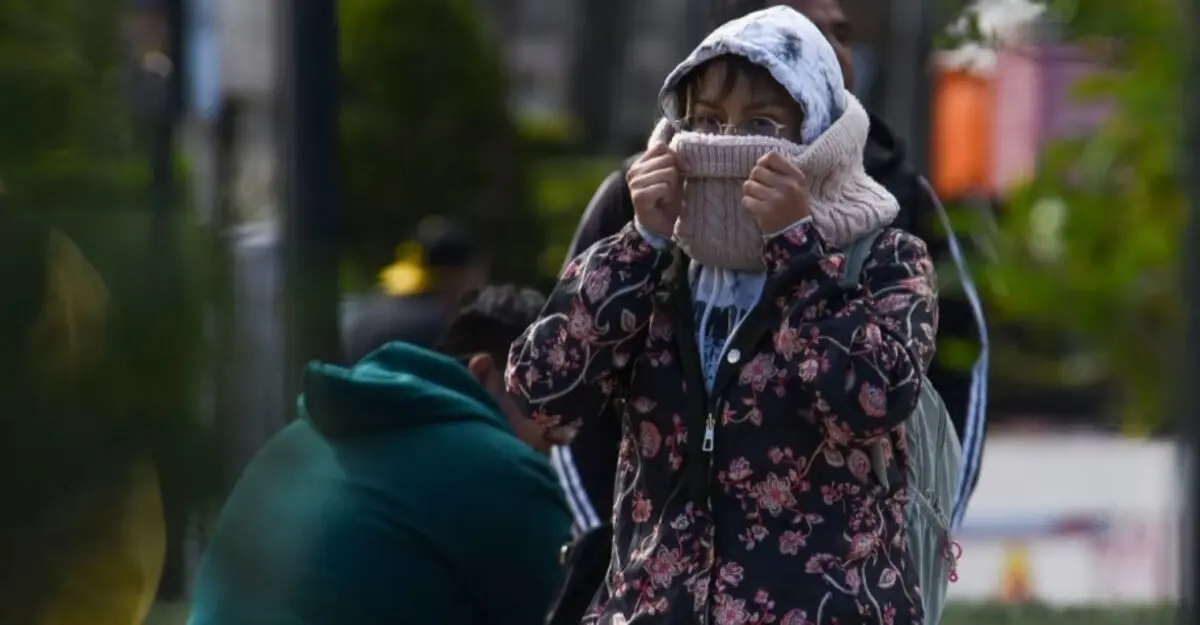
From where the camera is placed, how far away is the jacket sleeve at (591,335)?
7.81 ft

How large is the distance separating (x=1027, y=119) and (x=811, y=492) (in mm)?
15929

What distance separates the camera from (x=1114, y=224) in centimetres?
752

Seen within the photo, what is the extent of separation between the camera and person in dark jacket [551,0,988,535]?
9.77 feet

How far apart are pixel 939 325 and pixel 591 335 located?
0.89 meters

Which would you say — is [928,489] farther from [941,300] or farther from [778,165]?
[941,300]

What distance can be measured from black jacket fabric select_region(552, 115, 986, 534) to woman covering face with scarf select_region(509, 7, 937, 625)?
52 cm

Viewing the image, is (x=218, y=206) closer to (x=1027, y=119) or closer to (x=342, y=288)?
(x=342, y=288)

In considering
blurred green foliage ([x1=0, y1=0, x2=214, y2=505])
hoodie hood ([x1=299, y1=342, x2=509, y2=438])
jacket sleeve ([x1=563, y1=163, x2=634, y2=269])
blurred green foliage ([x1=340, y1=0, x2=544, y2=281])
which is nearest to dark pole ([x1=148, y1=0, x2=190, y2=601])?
blurred green foliage ([x1=0, y1=0, x2=214, y2=505])

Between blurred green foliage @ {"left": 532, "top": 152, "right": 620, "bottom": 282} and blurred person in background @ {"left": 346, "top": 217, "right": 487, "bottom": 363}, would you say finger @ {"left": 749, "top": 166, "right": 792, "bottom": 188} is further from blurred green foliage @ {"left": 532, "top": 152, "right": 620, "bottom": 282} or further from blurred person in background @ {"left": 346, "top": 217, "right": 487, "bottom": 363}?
blurred green foliage @ {"left": 532, "top": 152, "right": 620, "bottom": 282}

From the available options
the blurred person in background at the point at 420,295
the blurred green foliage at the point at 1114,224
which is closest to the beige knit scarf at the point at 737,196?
the blurred person in background at the point at 420,295

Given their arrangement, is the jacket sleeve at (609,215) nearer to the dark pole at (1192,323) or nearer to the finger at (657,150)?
the finger at (657,150)

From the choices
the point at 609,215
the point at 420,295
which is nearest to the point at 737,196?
the point at 609,215

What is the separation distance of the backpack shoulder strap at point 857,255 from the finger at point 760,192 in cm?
12

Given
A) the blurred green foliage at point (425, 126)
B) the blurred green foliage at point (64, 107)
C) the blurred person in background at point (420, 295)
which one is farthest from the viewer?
the blurred green foliage at point (425, 126)
